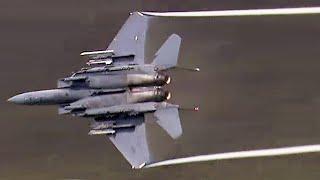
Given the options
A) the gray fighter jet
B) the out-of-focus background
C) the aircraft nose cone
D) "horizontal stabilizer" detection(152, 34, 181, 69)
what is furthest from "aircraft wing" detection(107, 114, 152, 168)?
the aircraft nose cone

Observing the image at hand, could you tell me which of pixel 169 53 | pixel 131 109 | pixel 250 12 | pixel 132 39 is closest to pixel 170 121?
pixel 131 109

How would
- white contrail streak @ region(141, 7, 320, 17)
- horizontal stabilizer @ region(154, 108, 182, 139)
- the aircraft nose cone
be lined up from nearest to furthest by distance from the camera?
horizontal stabilizer @ region(154, 108, 182, 139) → the aircraft nose cone → white contrail streak @ region(141, 7, 320, 17)

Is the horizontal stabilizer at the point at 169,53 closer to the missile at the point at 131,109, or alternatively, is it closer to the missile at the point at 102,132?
the missile at the point at 131,109

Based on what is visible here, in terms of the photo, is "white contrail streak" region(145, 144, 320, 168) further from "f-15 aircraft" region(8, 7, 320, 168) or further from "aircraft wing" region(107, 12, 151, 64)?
"aircraft wing" region(107, 12, 151, 64)

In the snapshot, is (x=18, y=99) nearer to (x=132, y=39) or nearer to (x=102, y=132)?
(x=102, y=132)

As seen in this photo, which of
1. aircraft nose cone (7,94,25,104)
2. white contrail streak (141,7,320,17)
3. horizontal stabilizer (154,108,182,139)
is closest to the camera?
horizontal stabilizer (154,108,182,139)

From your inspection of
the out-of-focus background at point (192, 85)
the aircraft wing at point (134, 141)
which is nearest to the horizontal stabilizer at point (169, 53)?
the out-of-focus background at point (192, 85)

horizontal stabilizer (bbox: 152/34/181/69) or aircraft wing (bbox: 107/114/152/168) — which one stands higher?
horizontal stabilizer (bbox: 152/34/181/69)
